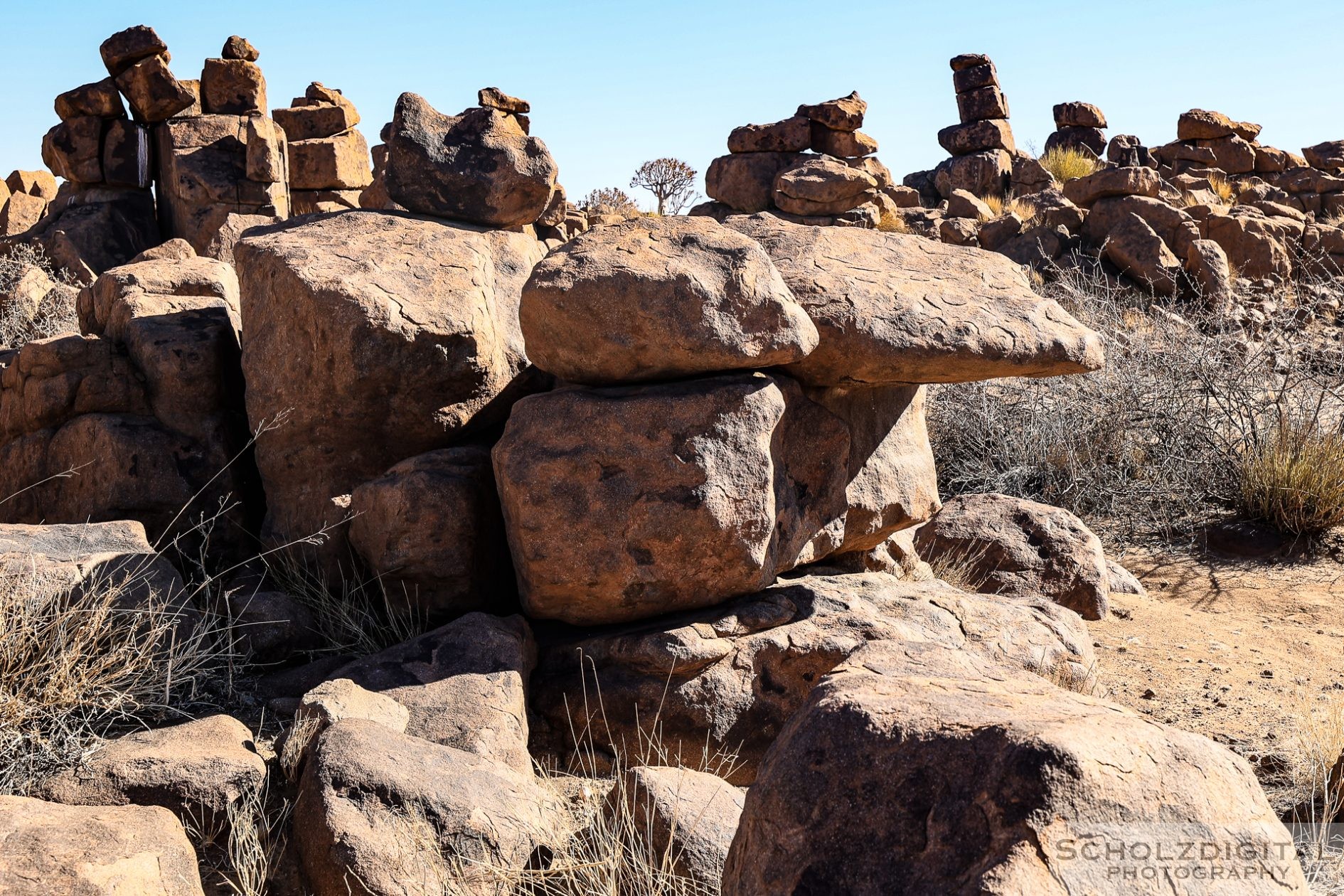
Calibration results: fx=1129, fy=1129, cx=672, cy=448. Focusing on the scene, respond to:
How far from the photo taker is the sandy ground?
4.53 metres

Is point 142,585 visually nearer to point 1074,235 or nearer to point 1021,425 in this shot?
point 1021,425

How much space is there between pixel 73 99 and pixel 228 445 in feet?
46.9

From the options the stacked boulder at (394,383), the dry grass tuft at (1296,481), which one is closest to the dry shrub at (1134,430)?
the dry grass tuft at (1296,481)

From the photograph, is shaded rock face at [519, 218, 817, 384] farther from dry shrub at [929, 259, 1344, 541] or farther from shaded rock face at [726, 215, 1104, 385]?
dry shrub at [929, 259, 1344, 541]

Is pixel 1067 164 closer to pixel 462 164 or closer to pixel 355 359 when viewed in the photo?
pixel 462 164

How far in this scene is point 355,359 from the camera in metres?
4.47

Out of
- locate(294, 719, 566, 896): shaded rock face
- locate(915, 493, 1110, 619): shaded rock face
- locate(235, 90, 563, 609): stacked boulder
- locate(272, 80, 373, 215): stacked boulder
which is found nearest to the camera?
locate(294, 719, 566, 896): shaded rock face

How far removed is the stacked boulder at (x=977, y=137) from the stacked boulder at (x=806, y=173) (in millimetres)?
2722

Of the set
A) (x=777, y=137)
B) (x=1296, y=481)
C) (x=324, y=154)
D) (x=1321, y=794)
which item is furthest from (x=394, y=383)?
(x=777, y=137)

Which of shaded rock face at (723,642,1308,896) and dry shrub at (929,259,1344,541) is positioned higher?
shaded rock face at (723,642,1308,896)

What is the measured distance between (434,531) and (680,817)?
69.8 inches

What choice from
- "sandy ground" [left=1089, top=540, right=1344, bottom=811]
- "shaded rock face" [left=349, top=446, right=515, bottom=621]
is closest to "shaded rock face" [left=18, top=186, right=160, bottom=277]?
"shaded rock face" [left=349, top=446, right=515, bottom=621]

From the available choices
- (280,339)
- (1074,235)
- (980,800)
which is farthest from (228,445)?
(1074,235)

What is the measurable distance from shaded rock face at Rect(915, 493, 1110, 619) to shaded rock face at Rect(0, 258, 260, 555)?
3506 mm
